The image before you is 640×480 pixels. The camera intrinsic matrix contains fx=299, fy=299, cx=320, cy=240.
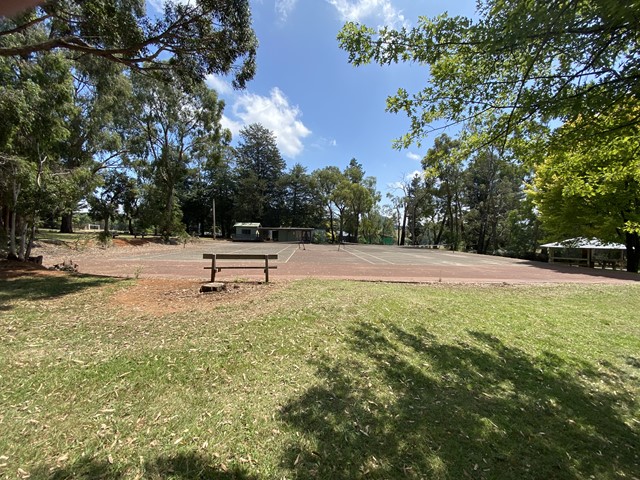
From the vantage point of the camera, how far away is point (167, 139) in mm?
29656

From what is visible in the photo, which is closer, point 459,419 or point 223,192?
point 459,419

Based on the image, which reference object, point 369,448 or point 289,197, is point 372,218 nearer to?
point 289,197

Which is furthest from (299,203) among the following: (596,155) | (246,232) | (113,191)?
(596,155)

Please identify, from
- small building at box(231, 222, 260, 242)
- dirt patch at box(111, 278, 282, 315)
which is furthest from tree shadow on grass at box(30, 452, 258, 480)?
small building at box(231, 222, 260, 242)

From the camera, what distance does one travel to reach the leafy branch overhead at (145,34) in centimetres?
653

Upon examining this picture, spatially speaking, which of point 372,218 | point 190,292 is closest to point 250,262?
point 190,292

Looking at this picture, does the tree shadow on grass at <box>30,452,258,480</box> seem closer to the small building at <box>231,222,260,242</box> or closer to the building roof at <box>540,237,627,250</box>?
the building roof at <box>540,237,627,250</box>

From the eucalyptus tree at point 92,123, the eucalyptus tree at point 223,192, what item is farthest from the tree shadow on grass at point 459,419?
the eucalyptus tree at point 223,192

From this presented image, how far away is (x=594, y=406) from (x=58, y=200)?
13.7m

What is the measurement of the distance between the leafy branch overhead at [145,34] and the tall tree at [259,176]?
46755mm

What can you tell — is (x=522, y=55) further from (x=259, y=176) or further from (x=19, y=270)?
(x=259, y=176)

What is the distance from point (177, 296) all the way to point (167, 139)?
28.2 m

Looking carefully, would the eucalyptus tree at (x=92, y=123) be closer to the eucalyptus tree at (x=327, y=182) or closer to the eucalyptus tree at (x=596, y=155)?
the eucalyptus tree at (x=596, y=155)

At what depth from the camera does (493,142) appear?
4.04m
